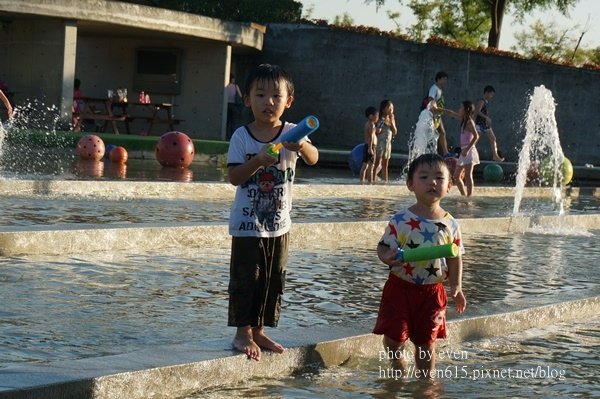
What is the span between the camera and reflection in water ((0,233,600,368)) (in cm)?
616

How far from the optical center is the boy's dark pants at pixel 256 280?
575 centimetres

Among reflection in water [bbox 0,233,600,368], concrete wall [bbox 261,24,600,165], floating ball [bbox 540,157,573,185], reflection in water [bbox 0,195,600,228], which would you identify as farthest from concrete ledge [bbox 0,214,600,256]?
concrete wall [bbox 261,24,600,165]

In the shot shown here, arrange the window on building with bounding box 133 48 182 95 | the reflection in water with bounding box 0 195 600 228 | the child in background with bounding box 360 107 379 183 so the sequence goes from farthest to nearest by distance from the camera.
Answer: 1. the window on building with bounding box 133 48 182 95
2. the child in background with bounding box 360 107 379 183
3. the reflection in water with bounding box 0 195 600 228

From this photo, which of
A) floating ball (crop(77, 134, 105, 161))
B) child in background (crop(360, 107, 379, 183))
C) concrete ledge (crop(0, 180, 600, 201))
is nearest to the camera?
concrete ledge (crop(0, 180, 600, 201))

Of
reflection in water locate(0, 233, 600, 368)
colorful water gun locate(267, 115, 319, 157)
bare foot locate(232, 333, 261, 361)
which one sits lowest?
reflection in water locate(0, 233, 600, 368)

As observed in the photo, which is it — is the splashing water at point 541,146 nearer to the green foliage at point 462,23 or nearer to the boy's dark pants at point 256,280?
the boy's dark pants at point 256,280

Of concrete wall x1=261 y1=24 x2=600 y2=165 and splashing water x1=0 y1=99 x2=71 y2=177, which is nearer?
splashing water x1=0 y1=99 x2=71 y2=177

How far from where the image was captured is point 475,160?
18.8 m

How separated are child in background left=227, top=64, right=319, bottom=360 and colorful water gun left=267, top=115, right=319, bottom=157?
0.21 m

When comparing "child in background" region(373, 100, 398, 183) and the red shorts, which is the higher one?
"child in background" region(373, 100, 398, 183)

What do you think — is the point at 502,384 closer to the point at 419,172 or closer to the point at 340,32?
the point at 419,172

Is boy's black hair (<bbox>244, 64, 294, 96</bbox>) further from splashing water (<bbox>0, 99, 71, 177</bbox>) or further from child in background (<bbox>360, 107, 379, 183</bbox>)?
child in background (<bbox>360, 107, 379, 183</bbox>)

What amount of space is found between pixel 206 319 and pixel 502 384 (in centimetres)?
178

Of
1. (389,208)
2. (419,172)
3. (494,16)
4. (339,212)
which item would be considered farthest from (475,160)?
(494,16)
